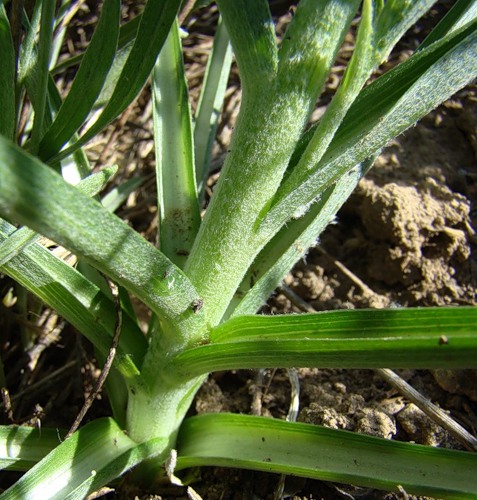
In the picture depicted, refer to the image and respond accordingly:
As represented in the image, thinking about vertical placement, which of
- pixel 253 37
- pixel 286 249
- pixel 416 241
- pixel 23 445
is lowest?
pixel 23 445

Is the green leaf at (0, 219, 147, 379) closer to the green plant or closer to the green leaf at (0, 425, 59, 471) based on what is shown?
the green plant

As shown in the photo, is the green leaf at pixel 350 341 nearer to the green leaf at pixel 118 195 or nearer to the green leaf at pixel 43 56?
the green leaf at pixel 43 56

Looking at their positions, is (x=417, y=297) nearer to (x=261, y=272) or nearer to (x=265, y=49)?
(x=261, y=272)

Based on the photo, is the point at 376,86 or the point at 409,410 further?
the point at 409,410

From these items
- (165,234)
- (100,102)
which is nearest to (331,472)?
(165,234)

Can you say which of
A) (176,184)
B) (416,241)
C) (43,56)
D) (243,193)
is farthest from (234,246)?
(416,241)

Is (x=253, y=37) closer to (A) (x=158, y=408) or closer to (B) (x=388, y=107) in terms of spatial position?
(B) (x=388, y=107)

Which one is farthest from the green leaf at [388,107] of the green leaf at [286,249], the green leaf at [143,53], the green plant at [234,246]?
the green leaf at [143,53]
